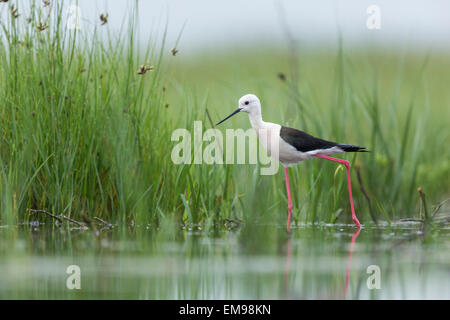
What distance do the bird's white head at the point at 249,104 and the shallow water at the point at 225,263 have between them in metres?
1.33

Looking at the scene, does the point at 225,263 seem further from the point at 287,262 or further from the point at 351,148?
the point at 351,148

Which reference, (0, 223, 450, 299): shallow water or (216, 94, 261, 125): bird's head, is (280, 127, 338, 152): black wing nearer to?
(216, 94, 261, 125): bird's head

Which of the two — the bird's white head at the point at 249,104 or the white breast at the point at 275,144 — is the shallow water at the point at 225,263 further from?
the bird's white head at the point at 249,104

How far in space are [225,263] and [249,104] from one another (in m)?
2.55

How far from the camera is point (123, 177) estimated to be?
727 cm

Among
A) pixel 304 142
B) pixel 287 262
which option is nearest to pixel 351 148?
pixel 304 142

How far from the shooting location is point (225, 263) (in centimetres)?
526

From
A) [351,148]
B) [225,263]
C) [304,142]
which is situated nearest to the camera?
[225,263]

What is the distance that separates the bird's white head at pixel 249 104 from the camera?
288 inches

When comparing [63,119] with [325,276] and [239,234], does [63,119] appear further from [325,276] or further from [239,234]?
[325,276]

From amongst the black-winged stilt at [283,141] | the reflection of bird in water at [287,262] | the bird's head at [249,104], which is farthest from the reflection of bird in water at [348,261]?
the bird's head at [249,104]
